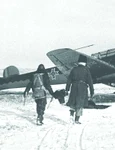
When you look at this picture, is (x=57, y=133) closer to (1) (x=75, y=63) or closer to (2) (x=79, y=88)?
(2) (x=79, y=88)

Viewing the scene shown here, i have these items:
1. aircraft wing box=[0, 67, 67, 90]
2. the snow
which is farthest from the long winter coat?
aircraft wing box=[0, 67, 67, 90]

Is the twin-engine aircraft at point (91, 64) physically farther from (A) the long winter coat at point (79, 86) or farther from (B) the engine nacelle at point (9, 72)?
(A) the long winter coat at point (79, 86)

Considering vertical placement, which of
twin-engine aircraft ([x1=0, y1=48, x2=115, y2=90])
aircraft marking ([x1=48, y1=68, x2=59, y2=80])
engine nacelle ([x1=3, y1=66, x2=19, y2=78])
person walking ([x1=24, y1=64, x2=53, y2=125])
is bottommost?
engine nacelle ([x1=3, y1=66, x2=19, y2=78])

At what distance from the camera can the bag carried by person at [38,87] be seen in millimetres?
8227

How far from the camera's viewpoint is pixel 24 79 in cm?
1761

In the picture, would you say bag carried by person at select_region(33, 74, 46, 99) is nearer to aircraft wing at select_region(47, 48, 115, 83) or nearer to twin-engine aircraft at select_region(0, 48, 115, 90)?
twin-engine aircraft at select_region(0, 48, 115, 90)

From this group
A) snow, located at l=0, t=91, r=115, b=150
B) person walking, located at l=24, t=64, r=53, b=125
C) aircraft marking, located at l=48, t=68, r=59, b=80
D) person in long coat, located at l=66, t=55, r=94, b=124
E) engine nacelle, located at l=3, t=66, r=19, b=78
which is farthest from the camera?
engine nacelle, located at l=3, t=66, r=19, b=78

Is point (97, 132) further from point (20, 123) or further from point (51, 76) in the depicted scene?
point (51, 76)

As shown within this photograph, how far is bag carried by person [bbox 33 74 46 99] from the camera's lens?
8.23 metres

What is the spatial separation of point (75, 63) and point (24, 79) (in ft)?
12.7

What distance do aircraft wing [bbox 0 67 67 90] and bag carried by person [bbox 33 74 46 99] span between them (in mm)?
8186

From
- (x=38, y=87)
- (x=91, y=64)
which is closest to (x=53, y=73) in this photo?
(x=91, y=64)

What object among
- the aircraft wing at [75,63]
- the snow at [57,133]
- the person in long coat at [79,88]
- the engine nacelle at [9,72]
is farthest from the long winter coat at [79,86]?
the engine nacelle at [9,72]

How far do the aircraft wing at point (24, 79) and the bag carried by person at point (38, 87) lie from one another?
8186 mm
